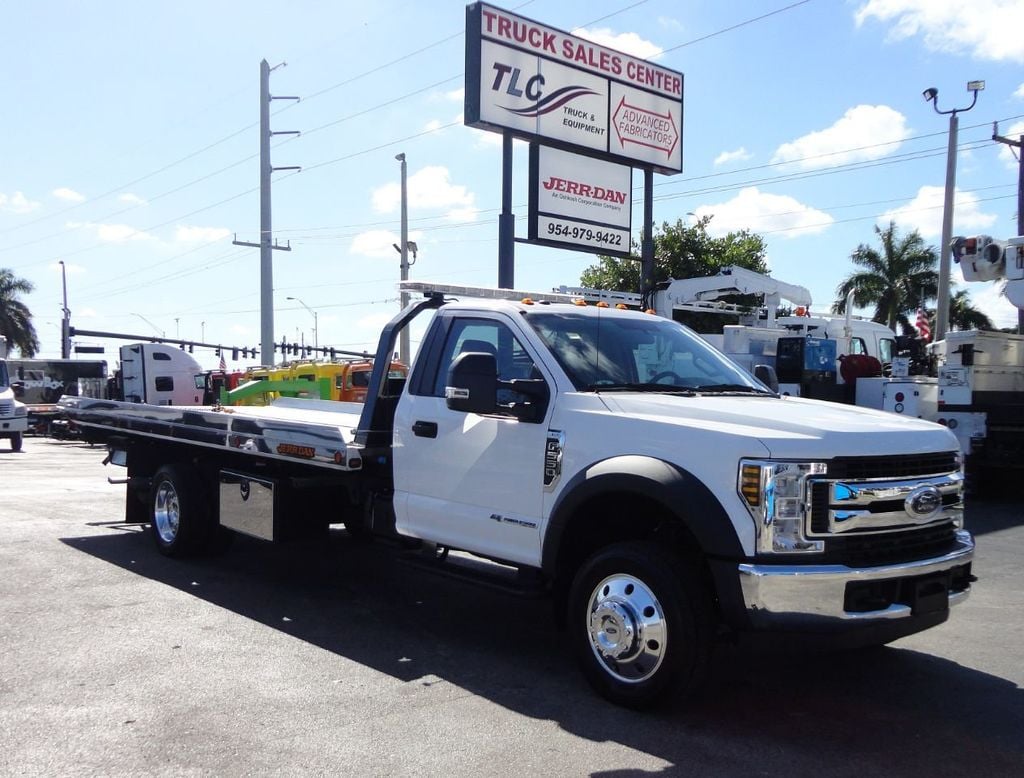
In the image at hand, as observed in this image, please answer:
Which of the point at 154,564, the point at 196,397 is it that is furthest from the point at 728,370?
the point at 196,397

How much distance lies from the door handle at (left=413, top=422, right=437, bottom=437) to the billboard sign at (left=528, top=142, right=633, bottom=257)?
37.4ft

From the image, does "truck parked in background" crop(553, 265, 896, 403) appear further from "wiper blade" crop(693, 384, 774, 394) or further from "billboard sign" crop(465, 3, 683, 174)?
"wiper blade" crop(693, 384, 774, 394)

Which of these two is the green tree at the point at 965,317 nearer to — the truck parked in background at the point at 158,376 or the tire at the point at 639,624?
the truck parked in background at the point at 158,376

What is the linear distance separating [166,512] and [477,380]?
4.65 metres

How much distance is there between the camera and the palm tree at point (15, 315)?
6141 centimetres

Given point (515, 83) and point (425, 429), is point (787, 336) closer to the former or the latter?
point (515, 83)

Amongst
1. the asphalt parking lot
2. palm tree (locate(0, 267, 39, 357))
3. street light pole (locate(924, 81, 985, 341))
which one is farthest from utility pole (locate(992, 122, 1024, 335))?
palm tree (locate(0, 267, 39, 357))

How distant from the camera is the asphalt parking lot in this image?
162 inches

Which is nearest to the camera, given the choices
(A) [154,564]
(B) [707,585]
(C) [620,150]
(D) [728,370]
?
(B) [707,585]

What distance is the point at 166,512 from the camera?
855 cm

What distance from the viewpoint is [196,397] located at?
3316 centimetres

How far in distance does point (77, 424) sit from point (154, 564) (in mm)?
2606

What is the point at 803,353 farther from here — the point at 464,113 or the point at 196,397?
the point at 196,397

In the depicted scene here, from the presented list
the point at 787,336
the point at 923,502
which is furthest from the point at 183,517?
the point at 787,336
